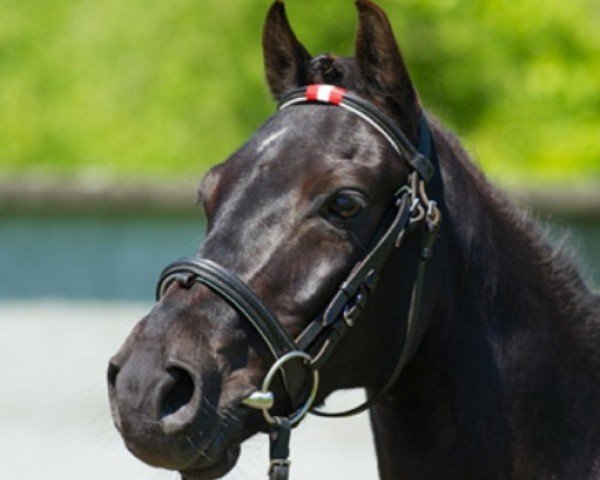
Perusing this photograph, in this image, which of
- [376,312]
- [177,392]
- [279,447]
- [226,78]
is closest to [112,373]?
[177,392]

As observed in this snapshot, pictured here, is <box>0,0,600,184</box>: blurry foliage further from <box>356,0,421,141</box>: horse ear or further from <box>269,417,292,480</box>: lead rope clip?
<box>269,417,292,480</box>: lead rope clip

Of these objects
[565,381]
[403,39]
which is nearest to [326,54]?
[565,381]

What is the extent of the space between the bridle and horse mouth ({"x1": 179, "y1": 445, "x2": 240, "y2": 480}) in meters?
0.13

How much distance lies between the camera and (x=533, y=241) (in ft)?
13.1

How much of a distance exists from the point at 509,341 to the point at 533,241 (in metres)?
0.34

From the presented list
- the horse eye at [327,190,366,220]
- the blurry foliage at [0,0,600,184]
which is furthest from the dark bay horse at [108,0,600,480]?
the blurry foliage at [0,0,600,184]

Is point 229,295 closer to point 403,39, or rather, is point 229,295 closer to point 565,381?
point 565,381

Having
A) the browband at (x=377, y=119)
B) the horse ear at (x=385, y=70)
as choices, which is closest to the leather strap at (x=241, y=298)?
the browband at (x=377, y=119)

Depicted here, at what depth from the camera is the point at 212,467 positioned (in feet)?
11.1

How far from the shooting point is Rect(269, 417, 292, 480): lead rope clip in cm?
345

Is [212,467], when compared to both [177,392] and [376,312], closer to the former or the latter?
[177,392]

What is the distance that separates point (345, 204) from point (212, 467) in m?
0.75

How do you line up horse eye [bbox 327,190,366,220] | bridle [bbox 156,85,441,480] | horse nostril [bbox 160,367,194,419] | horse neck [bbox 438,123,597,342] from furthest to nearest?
horse neck [bbox 438,123,597,342]
horse eye [bbox 327,190,366,220]
bridle [bbox 156,85,441,480]
horse nostril [bbox 160,367,194,419]

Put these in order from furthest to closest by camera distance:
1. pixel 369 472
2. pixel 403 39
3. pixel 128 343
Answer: pixel 403 39 < pixel 369 472 < pixel 128 343
